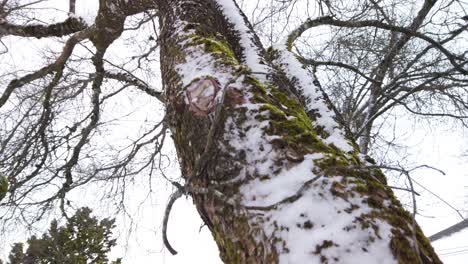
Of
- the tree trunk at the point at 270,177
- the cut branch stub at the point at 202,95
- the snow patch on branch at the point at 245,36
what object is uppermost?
the snow patch on branch at the point at 245,36

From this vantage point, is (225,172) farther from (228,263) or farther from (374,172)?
(374,172)

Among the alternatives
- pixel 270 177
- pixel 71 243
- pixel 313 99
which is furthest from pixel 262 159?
→ pixel 71 243

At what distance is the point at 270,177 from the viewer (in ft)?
3.07

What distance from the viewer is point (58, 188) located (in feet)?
12.4

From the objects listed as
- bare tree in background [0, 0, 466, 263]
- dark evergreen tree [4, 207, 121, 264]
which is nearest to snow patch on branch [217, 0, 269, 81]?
bare tree in background [0, 0, 466, 263]

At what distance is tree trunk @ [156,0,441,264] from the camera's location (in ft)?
2.62

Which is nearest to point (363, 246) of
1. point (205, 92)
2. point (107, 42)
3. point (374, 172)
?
point (374, 172)

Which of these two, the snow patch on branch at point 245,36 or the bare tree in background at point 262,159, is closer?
the bare tree in background at point 262,159

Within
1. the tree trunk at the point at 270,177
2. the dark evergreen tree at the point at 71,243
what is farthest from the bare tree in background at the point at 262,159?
the dark evergreen tree at the point at 71,243

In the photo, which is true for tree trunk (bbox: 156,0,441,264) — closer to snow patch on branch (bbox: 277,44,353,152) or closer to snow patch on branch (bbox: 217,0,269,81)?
snow patch on branch (bbox: 277,44,353,152)

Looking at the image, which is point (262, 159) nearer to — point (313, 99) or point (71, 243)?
point (313, 99)

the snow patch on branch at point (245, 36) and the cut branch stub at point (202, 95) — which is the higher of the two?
the snow patch on branch at point (245, 36)

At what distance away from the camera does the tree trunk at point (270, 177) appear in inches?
31.4

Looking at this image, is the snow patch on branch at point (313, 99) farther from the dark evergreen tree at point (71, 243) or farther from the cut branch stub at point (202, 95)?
the dark evergreen tree at point (71, 243)
